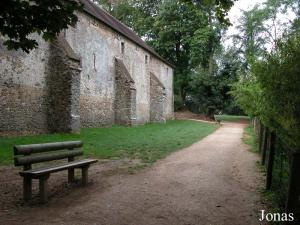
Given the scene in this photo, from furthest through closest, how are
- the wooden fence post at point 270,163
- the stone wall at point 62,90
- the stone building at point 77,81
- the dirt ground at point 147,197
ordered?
the stone wall at point 62,90 → the stone building at point 77,81 → the wooden fence post at point 270,163 → the dirt ground at point 147,197

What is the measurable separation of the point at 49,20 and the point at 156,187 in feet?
13.0


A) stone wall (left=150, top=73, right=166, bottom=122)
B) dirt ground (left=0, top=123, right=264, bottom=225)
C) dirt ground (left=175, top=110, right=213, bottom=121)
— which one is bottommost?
dirt ground (left=0, top=123, right=264, bottom=225)

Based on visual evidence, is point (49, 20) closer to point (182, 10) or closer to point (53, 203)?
point (53, 203)

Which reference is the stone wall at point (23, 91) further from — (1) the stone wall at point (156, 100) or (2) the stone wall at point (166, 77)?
(2) the stone wall at point (166, 77)

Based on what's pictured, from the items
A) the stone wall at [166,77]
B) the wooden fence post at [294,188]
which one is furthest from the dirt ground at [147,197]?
the stone wall at [166,77]

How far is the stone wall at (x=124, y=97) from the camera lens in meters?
27.2

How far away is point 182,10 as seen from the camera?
44719 mm

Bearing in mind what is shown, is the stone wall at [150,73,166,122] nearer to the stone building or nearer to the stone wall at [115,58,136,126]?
the stone building

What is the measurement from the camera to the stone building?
1670 centimetres

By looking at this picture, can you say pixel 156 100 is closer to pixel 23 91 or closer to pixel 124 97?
pixel 124 97

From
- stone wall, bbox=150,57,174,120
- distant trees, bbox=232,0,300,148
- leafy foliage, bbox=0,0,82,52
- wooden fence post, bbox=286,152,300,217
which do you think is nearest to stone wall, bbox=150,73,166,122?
stone wall, bbox=150,57,174,120

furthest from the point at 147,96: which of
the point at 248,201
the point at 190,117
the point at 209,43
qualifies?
the point at 248,201

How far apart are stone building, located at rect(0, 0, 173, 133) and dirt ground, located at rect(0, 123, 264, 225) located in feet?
25.1

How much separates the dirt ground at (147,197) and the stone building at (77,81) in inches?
301
